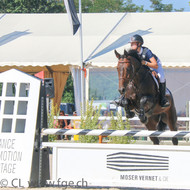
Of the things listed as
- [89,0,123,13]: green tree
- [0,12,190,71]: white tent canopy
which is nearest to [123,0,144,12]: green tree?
[89,0,123,13]: green tree

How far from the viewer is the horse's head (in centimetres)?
668

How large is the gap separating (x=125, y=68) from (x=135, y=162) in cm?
181

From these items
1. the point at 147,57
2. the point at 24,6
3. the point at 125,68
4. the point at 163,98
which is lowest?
the point at 163,98

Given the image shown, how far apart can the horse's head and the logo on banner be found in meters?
1.54

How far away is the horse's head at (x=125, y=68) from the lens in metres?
6.68

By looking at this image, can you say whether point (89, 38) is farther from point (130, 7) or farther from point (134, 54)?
point (130, 7)

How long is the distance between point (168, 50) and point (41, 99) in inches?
358

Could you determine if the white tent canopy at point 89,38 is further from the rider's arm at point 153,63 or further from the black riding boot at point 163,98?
the rider's arm at point 153,63

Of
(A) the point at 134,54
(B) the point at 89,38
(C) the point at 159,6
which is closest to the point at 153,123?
(A) the point at 134,54

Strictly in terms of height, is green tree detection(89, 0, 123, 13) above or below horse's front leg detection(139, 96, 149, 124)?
above

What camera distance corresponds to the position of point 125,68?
22.0 feet

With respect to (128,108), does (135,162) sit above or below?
below

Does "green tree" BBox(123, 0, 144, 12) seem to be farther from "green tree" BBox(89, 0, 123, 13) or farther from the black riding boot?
the black riding boot

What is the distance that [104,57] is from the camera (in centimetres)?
1372
